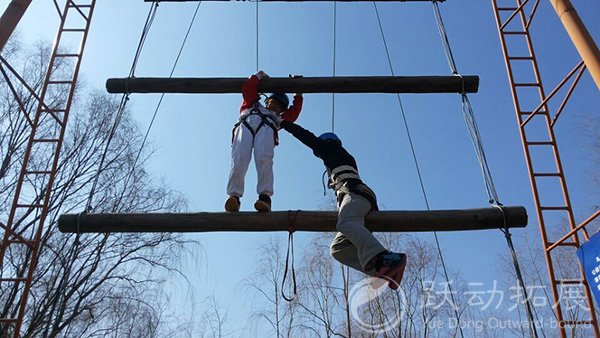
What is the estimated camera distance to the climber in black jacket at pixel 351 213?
12.1 feet

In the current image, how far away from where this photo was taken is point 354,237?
3877 millimetres

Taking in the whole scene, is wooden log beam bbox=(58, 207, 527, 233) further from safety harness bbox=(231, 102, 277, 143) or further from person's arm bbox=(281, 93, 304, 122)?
person's arm bbox=(281, 93, 304, 122)

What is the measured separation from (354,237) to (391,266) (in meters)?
0.39

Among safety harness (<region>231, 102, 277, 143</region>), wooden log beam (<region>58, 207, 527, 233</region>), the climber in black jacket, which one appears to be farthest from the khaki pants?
safety harness (<region>231, 102, 277, 143</region>)

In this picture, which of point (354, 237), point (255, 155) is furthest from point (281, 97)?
point (354, 237)

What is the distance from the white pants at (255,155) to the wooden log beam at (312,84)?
63 cm

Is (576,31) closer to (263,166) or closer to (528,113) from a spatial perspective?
(528,113)

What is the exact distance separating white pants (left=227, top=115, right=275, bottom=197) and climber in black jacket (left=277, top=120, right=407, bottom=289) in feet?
0.72

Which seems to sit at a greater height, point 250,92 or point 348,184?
point 250,92

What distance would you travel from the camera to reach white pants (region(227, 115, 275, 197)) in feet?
14.6

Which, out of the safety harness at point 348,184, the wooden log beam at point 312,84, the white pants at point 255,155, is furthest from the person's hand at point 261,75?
the safety harness at point 348,184

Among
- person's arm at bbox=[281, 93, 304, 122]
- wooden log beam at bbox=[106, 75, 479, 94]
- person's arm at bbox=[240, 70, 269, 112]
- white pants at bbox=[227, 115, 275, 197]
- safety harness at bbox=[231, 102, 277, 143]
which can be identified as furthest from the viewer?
person's arm at bbox=[281, 93, 304, 122]

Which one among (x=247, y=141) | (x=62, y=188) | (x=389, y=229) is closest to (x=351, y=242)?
(x=389, y=229)

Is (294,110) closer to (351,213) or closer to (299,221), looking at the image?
(299,221)
